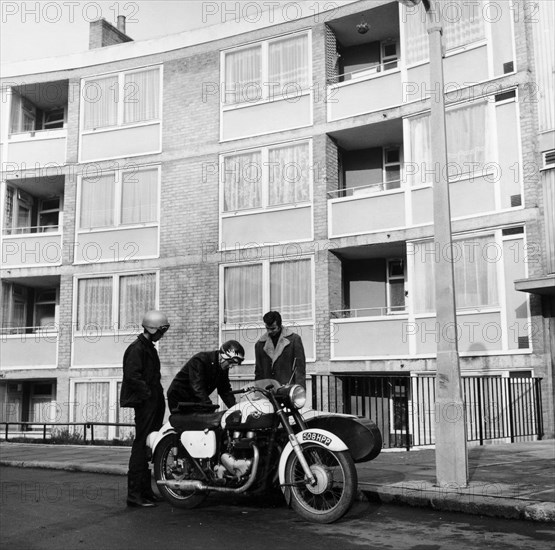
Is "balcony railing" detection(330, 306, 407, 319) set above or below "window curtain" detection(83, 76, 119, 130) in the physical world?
below

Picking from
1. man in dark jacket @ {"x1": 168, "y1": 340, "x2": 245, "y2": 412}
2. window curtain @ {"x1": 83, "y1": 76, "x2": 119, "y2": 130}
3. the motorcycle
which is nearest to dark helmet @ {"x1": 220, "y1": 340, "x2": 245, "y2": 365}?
man in dark jacket @ {"x1": 168, "y1": 340, "x2": 245, "y2": 412}

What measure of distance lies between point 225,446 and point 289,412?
0.84 m

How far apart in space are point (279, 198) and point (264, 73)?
359 cm

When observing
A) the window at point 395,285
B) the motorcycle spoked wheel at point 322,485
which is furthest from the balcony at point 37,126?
the motorcycle spoked wheel at point 322,485

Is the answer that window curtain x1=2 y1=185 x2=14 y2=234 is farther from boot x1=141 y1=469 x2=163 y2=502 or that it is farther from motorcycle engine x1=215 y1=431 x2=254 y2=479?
motorcycle engine x1=215 y1=431 x2=254 y2=479

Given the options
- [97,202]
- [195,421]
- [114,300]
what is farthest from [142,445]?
[97,202]

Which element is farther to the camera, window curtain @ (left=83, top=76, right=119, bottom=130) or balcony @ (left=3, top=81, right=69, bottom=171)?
balcony @ (left=3, top=81, right=69, bottom=171)

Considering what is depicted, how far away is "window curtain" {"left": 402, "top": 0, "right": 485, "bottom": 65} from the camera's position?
707 inches

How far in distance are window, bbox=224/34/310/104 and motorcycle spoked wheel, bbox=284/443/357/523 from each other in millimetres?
15212

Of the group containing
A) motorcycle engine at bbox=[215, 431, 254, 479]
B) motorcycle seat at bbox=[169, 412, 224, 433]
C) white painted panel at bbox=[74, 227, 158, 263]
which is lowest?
motorcycle engine at bbox=[215, 431, 254, 479]

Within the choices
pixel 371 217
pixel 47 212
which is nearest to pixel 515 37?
pixel 371 217

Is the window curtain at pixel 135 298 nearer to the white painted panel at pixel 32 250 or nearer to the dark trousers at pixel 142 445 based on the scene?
the white painted panel at pixel 32 250

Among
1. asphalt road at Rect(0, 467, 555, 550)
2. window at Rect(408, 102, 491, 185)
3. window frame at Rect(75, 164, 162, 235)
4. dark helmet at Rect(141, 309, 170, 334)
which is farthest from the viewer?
window frame at Rect(75, 164, 162, 235)

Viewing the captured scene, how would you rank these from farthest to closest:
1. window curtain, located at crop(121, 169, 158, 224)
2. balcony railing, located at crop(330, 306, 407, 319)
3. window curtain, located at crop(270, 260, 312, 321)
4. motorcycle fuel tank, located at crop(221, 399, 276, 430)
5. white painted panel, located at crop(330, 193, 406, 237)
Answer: window curtain, located at crop(121, 169, 158, 224), window curtain, located at crop(270, 260, 312, 321), balcony railing, located at crop(330, 306, 407, 319), white painted panel, located at crop(330, 193, 406, 237), motorcycle fuel tank, located at crop(221, 399, 276, 430)
